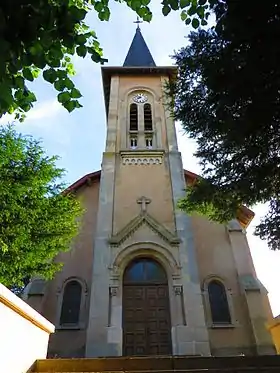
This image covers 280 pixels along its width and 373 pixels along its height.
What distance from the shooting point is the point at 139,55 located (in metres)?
22.3

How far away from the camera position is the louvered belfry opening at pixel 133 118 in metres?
16.6

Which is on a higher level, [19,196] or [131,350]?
[19,196]

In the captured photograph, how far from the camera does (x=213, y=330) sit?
11523mm

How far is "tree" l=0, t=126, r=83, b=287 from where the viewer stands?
8875 mm

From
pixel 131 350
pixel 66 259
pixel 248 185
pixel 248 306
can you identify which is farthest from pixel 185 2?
pixel 66 259

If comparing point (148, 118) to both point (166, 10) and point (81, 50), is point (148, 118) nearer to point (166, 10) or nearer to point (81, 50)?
point (166, 10)

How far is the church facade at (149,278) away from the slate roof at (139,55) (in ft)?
23.9

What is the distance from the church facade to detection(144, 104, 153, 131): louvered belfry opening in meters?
0.98

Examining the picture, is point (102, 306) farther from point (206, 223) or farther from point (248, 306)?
point (206, 223)

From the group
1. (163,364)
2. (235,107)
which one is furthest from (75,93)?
(163,364)

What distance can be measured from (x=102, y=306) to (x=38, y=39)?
9.23 metres

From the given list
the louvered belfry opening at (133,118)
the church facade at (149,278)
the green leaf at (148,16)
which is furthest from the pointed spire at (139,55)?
the green leaf at (148,16)

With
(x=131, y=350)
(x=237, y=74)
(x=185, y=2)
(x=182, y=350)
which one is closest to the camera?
(x=185, y=2)

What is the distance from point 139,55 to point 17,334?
2114 centimetres
